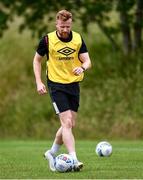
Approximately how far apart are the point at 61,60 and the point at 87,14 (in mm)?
17990

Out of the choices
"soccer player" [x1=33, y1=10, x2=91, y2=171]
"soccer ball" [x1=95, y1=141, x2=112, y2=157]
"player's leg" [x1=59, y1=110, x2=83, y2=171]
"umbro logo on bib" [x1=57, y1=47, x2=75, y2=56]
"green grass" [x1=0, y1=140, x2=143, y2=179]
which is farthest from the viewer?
"soccer ball" [x1=95, y1=141, x2=112, y2=157]

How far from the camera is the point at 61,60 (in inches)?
484

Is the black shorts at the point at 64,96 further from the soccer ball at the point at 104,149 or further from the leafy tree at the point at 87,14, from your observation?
the leafy tree at the point at 87,14

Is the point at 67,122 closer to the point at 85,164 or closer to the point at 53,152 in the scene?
the point at 53,152

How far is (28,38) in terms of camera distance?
34000 millimetres

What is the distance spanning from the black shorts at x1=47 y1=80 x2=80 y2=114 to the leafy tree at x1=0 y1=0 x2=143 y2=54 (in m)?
17.0

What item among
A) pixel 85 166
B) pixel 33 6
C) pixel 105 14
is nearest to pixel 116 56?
pixel 105 14

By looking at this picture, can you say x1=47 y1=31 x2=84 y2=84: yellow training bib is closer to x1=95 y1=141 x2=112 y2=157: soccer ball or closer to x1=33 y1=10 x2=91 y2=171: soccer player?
x1=33 y1=10 x2=91 y2=171: soccer player

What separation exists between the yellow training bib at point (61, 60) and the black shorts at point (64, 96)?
0.08m

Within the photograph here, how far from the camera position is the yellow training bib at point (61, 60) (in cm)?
1229

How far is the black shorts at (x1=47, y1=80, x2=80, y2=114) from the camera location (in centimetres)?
1216

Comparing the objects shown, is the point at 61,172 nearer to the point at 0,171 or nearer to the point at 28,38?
the point at 0,171

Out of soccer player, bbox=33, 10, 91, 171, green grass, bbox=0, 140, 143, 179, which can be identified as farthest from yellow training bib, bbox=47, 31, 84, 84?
green grass, bbox=0, 140, 143, 179

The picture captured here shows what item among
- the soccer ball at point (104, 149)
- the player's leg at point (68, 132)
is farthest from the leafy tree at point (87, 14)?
the player's leg at point (68, 132)
